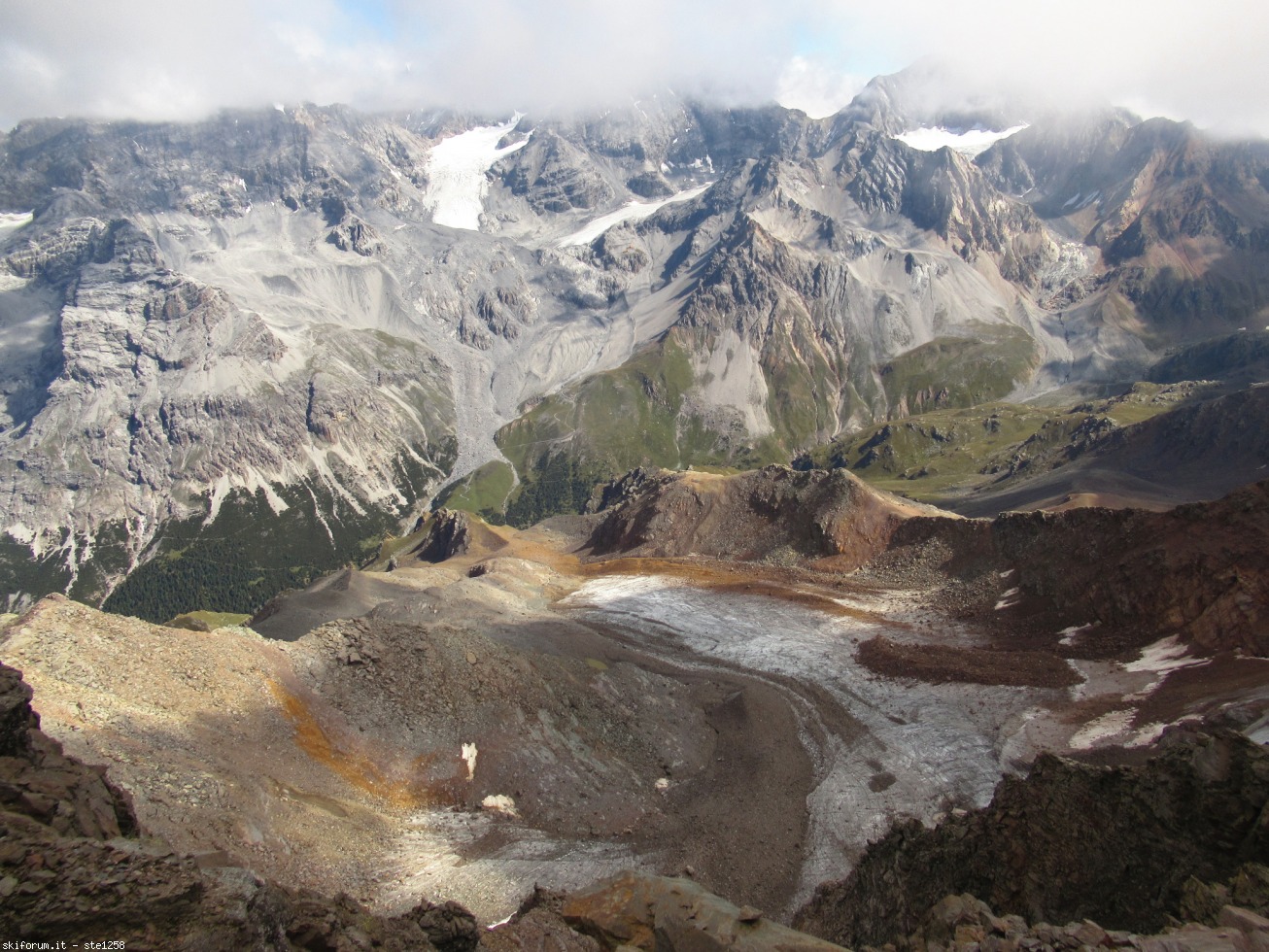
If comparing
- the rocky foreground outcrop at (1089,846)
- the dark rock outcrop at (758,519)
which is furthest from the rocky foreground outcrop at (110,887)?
the dark rock outcrop at (758,519)

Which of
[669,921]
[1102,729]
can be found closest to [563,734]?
[669,921]

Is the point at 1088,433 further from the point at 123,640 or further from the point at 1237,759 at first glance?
the point at 123,640

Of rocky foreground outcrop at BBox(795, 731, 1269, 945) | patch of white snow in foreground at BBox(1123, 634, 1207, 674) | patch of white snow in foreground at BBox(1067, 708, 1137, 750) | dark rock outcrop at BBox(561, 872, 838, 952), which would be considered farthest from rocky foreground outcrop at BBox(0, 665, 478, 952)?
patch of white snow in foreground at BBox(1123, 634, 1207, 674)

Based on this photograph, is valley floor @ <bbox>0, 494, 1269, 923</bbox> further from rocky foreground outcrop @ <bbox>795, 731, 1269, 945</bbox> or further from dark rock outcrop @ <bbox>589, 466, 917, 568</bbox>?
dark rock outcrop @ <bbox>589, 466, 917, 568</bbox>

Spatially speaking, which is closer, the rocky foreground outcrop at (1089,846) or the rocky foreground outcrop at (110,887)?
the rocky foreground outcrop at (110,887)

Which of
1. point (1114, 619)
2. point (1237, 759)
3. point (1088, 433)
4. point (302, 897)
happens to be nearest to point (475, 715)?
point (302, 897)

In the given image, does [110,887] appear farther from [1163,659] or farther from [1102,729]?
[1163,659]

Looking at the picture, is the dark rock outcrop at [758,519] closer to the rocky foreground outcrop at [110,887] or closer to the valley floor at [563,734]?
the valley floor at [563,734]

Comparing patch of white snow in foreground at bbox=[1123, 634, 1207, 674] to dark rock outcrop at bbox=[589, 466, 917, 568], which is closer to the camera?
patch of white snow in foreground at bbox=[1123, 634, 1207, 674]
